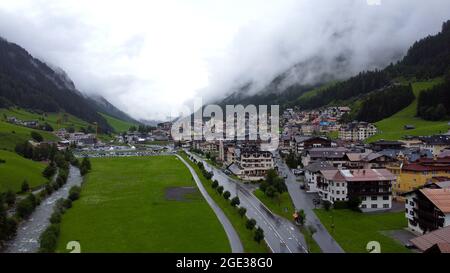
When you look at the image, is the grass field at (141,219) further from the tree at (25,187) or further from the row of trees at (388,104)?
the row of trees at (388,104)

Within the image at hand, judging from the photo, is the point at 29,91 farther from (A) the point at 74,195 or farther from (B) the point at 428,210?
(B) the point at 428,210

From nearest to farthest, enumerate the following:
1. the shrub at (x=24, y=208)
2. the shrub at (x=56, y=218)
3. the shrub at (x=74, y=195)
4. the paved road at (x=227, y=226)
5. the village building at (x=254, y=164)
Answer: the paved road at (x=227, y=226), the shrub at (x=56, y=218), the shrub at (x=24, y=208), the shrub at (x=74, y=195), the village building at (x=254, y=164)

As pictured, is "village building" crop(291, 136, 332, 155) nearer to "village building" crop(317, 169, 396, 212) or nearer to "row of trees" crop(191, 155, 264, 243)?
"row of trees" crop(191, 155, 264, 243)

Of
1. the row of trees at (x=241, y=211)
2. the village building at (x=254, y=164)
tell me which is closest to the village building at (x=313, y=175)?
the row of trees at (x=241, y=211)

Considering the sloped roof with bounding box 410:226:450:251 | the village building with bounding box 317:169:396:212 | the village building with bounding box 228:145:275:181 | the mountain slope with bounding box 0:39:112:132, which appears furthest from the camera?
the mountain slope with bounding box 0:39:112:132

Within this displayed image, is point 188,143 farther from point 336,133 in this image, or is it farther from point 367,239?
point 367,239

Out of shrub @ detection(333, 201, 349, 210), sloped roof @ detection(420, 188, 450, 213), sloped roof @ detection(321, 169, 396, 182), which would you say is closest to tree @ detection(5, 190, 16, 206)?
sloped roof @ detection(321, 169, 396, 182)
